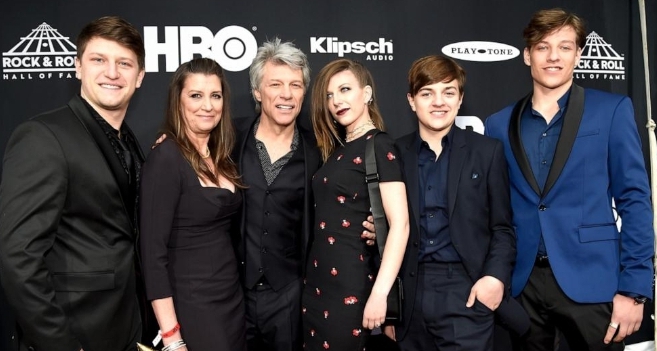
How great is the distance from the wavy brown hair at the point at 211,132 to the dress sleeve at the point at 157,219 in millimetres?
146

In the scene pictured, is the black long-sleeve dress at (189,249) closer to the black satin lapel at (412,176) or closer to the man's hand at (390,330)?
the man's hand at (390,330)

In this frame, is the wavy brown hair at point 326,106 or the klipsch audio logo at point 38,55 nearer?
the wavy brown hair at point 326,106

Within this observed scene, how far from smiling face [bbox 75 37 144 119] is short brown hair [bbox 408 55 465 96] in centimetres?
129

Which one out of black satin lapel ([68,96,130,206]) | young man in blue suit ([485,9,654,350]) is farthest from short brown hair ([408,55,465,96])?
black satin lapel ([68,96,130,206])

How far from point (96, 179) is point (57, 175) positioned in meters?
0.16

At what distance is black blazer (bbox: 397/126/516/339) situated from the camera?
95.3 inches

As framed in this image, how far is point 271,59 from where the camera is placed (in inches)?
112

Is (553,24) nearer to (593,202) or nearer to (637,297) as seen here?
(593,202)

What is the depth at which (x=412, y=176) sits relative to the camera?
252cm

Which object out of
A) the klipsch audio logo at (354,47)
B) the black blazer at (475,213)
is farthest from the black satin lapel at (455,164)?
the klipsch audio logo at (354,47)

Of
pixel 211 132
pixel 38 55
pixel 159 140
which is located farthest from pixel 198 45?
pixel 159 140

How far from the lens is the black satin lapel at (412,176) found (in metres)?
2.47

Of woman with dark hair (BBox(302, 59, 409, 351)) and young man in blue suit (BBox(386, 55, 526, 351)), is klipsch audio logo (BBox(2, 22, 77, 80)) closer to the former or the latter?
woman with dark hair (BBox(302, 59, 409, 351))

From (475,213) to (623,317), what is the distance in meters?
0.80
